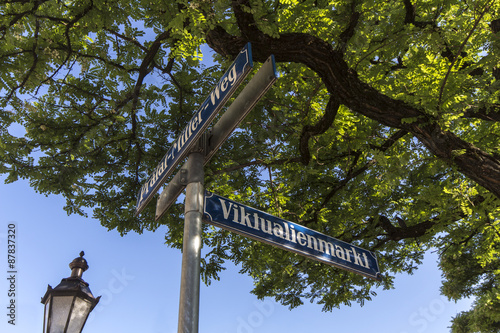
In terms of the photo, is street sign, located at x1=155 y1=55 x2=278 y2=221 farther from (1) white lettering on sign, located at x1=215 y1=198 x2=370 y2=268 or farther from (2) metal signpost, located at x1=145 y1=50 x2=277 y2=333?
(1) white lettering on sign, located at x1=215 y1=198 x2=370 y2=268

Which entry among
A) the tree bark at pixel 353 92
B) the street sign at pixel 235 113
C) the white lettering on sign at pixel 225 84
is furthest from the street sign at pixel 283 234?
the tree bark at pixel 353 92

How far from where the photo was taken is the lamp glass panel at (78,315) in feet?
10.6

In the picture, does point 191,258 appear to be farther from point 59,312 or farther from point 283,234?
point 59,312

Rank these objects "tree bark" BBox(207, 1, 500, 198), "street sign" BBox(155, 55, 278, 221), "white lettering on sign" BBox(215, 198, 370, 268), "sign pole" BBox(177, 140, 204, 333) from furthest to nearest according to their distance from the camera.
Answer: "tree bark" BBox(207, 1, 500, 198)
"white lettering on sign" BBox(215, 198, 370, 268)
"street sign" BBox(155, 55, 278, 221)
"sign pole" BBox(177, 140, 204, 333)

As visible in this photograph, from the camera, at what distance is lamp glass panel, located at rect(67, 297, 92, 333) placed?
10.6 ft

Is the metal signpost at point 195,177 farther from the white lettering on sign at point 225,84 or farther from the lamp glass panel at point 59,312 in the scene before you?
the lamp glass panel at point 59,312

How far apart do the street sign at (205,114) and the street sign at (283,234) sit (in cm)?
40

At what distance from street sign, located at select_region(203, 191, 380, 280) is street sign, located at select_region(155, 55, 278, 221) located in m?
0.30

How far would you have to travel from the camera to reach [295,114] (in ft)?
21.2

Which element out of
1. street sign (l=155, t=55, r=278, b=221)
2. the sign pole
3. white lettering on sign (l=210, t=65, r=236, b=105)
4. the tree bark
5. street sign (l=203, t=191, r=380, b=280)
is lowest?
the sign pole

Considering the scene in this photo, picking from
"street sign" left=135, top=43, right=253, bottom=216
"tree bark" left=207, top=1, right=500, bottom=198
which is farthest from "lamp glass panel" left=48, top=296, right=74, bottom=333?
"tree bark" left=207, top=1, right=500, bottom=198

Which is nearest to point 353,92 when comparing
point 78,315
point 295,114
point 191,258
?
point 295,114

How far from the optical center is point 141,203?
3500 mm

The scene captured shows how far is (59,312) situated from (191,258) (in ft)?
5.18
